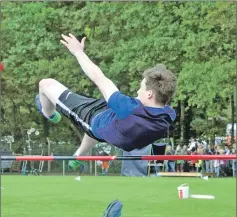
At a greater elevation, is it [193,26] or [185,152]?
[193,26]

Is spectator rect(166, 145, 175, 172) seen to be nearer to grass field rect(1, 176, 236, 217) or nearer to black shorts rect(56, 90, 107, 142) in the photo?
grass field rect(1, 176, 236, 217)

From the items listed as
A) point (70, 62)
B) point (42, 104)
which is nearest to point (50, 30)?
point (70, 62)

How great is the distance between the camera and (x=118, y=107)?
5477mm

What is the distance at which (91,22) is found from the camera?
1165 inches

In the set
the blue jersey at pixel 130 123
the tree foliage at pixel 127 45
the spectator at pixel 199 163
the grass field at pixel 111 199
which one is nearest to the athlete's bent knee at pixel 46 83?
the blue jersey at pixel 130 123

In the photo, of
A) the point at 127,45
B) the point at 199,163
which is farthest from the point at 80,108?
the point at 127,45

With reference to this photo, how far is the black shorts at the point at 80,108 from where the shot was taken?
5.86 meters

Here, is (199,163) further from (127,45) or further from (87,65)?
(87,65)

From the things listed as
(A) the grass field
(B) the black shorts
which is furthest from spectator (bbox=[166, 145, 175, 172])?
(B) the black shorts

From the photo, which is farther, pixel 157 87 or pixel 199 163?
pixel 199 163

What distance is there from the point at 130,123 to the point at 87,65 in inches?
23.5

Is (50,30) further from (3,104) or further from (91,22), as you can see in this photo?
(3,104)

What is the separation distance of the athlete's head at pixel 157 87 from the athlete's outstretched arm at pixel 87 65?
14.1 inches

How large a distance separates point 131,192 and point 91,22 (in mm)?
15293
